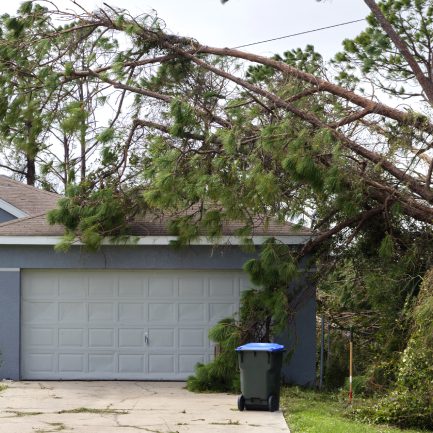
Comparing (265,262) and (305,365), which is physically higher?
(265,262)

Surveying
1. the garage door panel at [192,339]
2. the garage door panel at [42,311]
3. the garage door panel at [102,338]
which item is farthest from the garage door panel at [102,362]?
the garage door panel at [192,339]

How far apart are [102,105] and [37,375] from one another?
18.4ft

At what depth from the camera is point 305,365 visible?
1941 centimetres

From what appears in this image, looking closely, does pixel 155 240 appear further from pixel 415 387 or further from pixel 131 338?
pixel 415 387

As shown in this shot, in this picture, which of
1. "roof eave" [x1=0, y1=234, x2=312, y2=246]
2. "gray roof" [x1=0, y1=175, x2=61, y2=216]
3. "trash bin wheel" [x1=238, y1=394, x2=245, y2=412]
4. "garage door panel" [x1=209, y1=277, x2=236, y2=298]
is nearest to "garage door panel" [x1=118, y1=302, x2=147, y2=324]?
"roof eave" [x1=0, y1=234, x2=312, y2=246]

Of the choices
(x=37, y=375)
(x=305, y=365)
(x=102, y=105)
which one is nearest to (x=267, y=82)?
(x=102, y=105)

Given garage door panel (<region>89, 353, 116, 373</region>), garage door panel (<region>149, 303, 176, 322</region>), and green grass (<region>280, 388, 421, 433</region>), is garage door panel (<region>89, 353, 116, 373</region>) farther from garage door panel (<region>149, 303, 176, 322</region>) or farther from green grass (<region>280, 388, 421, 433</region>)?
green grass (<region>280, 388, 421, 433</region>)

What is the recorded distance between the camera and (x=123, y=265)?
19.6 meters

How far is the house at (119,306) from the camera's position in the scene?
1952 centimetres

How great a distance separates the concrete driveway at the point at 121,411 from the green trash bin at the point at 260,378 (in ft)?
0.72

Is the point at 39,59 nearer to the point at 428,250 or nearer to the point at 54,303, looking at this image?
the point at 54,303

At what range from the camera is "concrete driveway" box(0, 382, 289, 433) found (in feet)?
43.7

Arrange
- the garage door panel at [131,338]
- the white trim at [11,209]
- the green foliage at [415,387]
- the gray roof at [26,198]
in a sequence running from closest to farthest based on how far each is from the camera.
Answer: the green foliage at [415,387] < the garage door panel at [131,338] < the white trim at [11,209] < the gray roof at [26,198]

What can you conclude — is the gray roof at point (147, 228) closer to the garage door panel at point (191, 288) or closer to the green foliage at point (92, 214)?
the green foliage at point (92, 214)
